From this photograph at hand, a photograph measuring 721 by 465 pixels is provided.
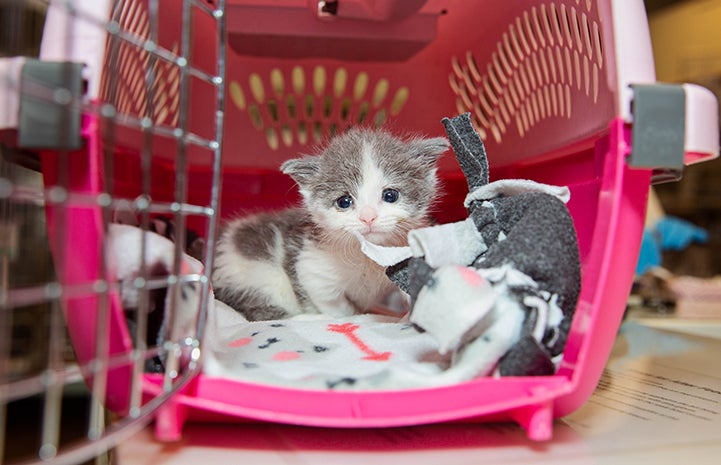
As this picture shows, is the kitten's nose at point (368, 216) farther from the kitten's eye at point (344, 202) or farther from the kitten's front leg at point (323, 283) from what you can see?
the kitten's front leg at point (323, 283)

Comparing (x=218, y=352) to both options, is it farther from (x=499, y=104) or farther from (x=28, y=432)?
(x=499, y=104)

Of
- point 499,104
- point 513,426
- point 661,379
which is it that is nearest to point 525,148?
point 499,104

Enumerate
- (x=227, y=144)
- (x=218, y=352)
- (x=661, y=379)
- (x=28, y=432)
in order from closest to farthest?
(x=218, y=352) → (x=661, y=379) → (x=28, y=432) → (x=227, y=144)

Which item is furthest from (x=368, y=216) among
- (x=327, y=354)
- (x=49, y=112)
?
(x=49, y=112)

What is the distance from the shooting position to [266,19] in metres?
1.54

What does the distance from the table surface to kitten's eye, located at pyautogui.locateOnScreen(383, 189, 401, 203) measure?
0.60 m

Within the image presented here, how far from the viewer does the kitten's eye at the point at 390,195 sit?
1.35m

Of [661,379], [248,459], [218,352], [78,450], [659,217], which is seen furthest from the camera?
[659,217]

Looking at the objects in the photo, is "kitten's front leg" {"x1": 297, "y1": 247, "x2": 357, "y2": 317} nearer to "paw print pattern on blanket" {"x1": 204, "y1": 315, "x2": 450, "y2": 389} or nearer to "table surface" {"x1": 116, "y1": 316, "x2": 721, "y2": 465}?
"paw print pattern on blanket" {"x1": 204, "y1": 315, "x2": 450, "y2": 389}

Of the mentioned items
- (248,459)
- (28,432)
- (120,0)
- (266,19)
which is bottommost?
(28,432)

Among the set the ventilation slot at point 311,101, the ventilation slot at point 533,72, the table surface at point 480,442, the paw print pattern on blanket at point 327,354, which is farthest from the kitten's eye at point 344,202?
the table surface at point 480,442

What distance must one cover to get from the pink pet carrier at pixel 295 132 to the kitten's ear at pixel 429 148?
0.87 ft

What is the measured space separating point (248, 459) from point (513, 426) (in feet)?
1.25

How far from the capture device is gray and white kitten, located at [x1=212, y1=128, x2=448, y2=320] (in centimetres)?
133
